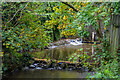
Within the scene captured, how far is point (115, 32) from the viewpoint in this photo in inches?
90.8

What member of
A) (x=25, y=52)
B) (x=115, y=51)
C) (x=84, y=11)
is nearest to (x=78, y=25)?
(x=84, y=11)

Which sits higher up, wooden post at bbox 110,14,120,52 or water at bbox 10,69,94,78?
wooden post at bbox 110,14,120,52

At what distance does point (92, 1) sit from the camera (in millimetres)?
2070

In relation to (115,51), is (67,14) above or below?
above

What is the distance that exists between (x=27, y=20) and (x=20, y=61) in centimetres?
132

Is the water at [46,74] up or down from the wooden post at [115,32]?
down

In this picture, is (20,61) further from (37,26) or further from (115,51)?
(115,51)

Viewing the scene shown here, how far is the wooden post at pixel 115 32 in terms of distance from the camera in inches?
88.2

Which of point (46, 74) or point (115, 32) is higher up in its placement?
point (115, 32)

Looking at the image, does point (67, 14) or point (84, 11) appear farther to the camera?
point (67, 14)

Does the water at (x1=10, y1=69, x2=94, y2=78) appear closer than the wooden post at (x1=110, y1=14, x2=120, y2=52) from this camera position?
No

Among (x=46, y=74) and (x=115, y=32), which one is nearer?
(x=115, y=32)

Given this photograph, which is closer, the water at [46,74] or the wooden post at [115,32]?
the wooden post at [115,32]

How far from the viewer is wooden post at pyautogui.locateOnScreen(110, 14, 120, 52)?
224 cm
